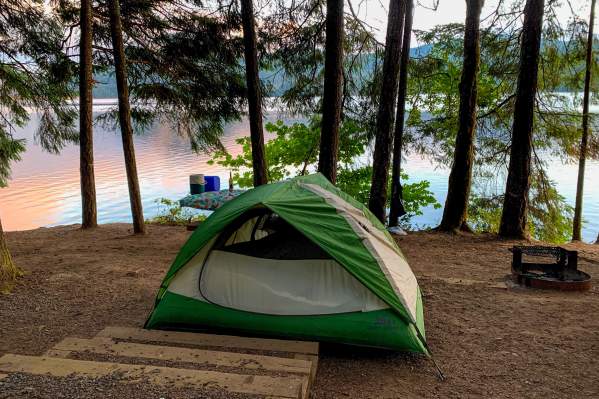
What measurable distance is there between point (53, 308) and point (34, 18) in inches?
302

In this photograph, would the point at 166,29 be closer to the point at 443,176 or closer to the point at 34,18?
the point at 34,18

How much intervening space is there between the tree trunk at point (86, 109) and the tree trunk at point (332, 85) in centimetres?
483

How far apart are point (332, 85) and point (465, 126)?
3.04m

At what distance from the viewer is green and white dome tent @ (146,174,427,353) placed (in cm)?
381

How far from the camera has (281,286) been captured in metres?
4.19

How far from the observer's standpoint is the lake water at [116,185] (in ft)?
62.1

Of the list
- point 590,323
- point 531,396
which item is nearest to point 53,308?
point 531,396

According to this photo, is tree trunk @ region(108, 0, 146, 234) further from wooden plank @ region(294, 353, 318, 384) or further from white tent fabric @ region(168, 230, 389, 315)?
wooden plank @ region(294, 353, 318, 384)

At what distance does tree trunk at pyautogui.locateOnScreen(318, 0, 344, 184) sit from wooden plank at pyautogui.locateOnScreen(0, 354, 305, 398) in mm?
6010

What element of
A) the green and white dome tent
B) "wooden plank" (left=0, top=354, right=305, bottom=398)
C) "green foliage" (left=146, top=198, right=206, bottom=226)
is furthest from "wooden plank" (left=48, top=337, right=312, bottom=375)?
"green foliage" (left=146, top=198, right=206, bottom=226)

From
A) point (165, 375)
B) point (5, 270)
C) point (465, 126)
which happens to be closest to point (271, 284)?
point (165, 375)

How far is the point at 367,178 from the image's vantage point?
13750 mm

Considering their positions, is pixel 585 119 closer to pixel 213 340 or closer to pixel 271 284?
pixel 271 284

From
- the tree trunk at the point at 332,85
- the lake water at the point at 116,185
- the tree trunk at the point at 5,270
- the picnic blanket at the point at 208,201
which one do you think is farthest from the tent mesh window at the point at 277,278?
the lake water at the point at 116,185
